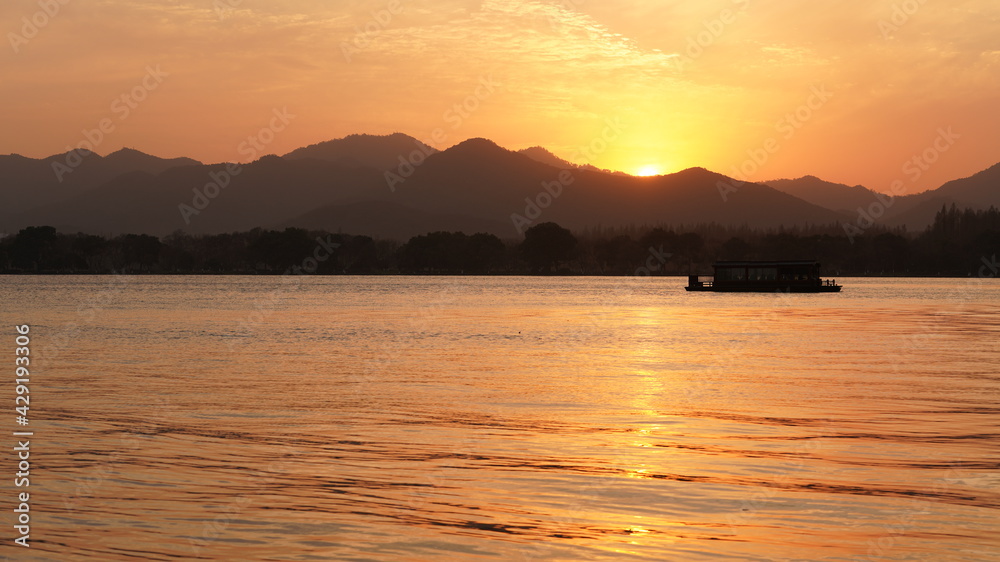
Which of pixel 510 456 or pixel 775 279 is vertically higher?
pixel 775 279

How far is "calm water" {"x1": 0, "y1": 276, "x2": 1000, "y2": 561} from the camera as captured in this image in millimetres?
15484

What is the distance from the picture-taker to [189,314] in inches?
3752

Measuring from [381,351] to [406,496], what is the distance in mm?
36384

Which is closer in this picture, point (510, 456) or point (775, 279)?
point (510, 456)

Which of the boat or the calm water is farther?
the boat

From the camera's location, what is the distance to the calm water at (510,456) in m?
15.5

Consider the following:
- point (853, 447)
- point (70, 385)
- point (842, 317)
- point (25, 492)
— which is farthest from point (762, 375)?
point (842, 317)

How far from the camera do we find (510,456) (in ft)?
73.2

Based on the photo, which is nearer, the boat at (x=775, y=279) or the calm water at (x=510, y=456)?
the calm water at (x=510, y=456)

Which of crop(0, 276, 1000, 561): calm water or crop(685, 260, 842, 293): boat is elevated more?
crop(685, 260, 842, 293): boat

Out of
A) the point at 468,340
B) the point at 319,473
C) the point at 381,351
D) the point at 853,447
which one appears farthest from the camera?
the point at 468,340

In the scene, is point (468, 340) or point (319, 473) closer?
point (319, 473)

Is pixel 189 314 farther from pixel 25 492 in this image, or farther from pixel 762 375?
pixel 25 492

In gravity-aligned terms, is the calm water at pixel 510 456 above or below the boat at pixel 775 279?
below
